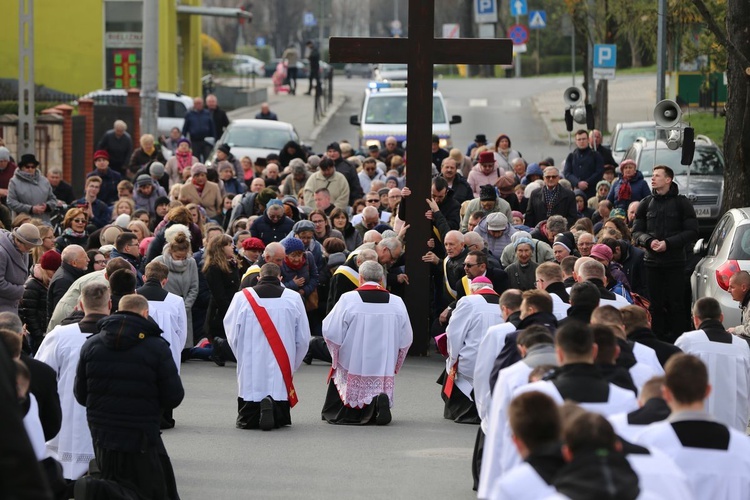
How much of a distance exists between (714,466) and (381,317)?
21.5 feet

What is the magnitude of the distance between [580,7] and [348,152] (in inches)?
685

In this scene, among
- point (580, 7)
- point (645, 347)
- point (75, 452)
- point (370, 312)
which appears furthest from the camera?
point (580, 7)

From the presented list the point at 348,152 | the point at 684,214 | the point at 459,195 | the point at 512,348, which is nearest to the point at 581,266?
the point at 512,348

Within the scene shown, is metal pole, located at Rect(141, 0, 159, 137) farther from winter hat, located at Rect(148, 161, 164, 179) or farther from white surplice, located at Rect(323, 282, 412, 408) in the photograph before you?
white surplice, located at Rect(323, 282, 412, 408)

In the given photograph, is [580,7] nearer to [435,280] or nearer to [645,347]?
[435,280]

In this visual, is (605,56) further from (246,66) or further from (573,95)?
(246,66)

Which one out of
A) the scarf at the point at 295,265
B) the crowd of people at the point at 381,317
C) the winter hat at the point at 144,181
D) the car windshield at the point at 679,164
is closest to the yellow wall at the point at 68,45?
the crowd of people at the point at 381,317

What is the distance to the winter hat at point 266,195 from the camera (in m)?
19.2

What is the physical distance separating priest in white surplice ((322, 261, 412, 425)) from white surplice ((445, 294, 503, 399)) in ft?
1.98

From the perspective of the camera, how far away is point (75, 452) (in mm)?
10109

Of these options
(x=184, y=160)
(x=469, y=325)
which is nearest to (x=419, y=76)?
(x=469, y=325)

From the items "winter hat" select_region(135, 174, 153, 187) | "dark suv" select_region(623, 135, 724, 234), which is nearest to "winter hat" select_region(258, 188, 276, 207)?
"winter hat" select_region(135, 174, 153, 187)

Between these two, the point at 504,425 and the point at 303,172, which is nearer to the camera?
the point at 504,425

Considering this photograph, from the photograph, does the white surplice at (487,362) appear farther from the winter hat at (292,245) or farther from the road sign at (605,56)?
the road sign at (605,56)
